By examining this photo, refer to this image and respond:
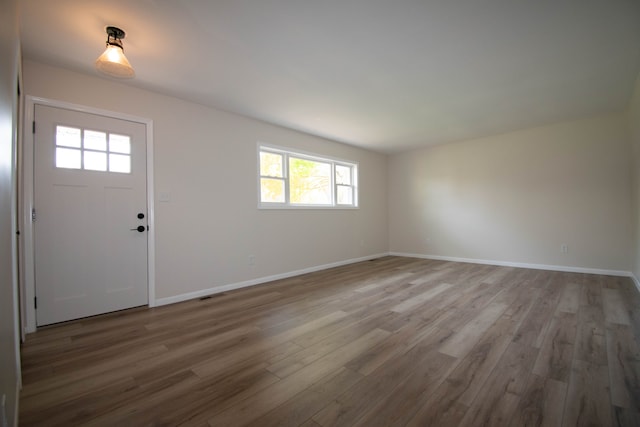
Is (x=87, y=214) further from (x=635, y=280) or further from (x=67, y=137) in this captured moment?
(x=635, y=280)

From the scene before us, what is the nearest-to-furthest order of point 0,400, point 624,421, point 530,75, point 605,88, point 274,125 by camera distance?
1. point 0,400
2. point 624,421
3. point 530,75
4. point 605,88
5. point 274,125

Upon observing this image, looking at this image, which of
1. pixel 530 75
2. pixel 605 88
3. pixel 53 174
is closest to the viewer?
pixel 53 174

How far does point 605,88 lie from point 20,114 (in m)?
6.26

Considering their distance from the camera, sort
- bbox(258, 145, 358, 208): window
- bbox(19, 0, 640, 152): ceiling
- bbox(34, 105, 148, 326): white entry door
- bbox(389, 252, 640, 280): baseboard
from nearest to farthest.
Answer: bbox(19, 0, 640, 152): ceiling → bbox(34, 105, 148, 326): white entry door → bbox(389, 252, 640, 280): baseboard → bbox(258, 145, 358, 208): window

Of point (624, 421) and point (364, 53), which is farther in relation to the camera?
point (364, 53)

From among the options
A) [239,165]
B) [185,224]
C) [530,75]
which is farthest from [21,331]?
[530,75]

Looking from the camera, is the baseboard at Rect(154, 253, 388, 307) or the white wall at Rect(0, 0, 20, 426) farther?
the baseboard at Rect(154, 253, 388, 307)

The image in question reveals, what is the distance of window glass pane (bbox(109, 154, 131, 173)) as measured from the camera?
306cm

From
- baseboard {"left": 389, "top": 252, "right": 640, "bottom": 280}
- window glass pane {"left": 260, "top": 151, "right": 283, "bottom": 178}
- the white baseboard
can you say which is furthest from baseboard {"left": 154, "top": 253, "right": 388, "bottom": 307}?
baseboard {"left": 389, "top": 252, "right": 640, "bottom": 280}

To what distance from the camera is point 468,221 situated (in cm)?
577

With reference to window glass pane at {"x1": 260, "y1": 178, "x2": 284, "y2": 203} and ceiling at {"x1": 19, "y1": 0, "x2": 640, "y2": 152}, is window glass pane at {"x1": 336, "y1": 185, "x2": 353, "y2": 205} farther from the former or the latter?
ceiling at {"x1": 19, "y1": 0, "x2": 640, "y2": 152}

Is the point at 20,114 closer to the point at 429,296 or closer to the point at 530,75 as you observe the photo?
the point at 429,296

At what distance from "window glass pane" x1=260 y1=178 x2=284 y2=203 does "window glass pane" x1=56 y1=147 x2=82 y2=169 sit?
2.20 meters

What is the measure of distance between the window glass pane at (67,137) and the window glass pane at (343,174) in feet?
13.5
